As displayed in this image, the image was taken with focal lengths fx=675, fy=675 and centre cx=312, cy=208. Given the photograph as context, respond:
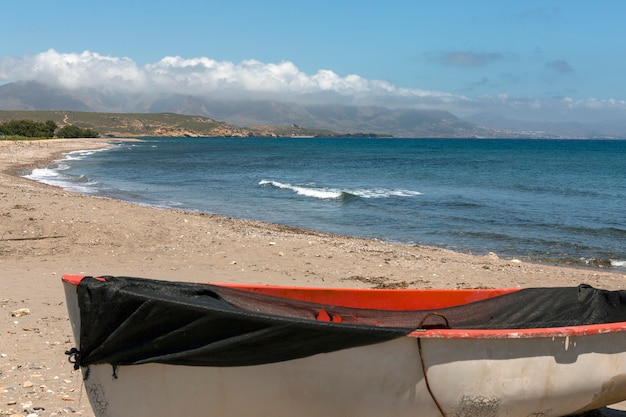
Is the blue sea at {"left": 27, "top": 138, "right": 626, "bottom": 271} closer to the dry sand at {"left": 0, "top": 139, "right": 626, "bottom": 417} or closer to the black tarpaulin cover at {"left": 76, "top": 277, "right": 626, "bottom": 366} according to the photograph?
the dry sand at {"left": 0, "top": 139, "right": 626, "bottom": 417}

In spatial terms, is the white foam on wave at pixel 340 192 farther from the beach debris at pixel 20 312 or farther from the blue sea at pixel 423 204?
the beach debris at pixel 20 312

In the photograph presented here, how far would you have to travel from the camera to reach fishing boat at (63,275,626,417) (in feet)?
16.0

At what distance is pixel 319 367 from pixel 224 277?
6815 millimetres

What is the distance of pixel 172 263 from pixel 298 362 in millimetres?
7967

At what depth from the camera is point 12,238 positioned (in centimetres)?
1388

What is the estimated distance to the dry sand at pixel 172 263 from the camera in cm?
848

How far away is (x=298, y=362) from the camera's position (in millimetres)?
4902

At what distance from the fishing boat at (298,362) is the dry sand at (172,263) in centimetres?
200

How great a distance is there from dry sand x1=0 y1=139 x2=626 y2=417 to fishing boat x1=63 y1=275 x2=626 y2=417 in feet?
6.57

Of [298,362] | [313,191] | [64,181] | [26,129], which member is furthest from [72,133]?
[298,362]

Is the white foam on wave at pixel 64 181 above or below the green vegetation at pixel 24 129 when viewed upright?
below

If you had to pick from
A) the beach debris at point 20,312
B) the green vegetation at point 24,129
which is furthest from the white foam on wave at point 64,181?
the green vegetation at point 24,129

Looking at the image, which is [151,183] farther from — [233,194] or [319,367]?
[319,367]

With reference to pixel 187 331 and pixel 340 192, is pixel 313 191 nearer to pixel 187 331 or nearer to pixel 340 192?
pixel 340 192
